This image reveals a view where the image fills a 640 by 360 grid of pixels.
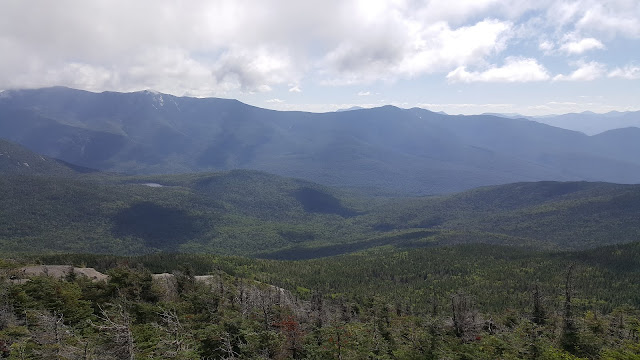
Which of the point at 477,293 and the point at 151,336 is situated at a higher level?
the point at 151,336

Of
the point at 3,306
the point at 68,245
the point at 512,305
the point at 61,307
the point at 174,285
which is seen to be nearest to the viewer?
the point at 3,306

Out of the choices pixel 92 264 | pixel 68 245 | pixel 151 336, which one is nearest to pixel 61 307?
pixel 151 336

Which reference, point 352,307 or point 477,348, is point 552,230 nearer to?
point 352,307

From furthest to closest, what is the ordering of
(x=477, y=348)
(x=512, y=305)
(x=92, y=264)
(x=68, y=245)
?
(x=68, y=245)
(x=92, y=264)
(x=512, y=305)
(x=477, y=348)

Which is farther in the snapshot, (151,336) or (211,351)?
(151,336)

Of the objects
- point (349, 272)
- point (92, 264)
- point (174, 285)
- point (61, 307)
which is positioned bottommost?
point (349, 272)

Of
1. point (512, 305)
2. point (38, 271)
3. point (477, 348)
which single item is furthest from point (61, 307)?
point (512, 305)

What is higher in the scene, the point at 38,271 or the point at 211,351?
the point at 211,351

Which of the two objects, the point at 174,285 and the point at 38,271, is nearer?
the point at 174,285

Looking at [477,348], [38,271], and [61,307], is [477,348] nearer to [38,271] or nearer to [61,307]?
[61,307]
